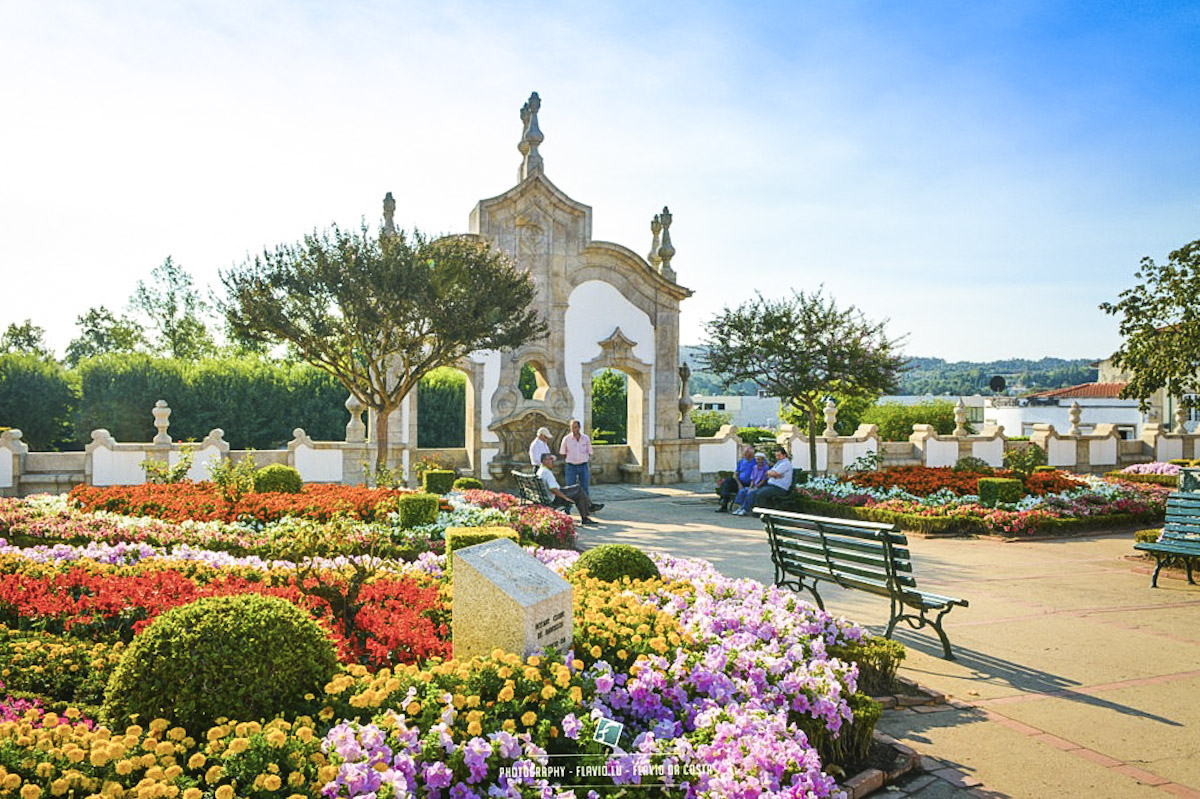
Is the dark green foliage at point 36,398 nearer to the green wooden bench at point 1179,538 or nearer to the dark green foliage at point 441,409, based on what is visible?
the dark green foliage at point 441,409

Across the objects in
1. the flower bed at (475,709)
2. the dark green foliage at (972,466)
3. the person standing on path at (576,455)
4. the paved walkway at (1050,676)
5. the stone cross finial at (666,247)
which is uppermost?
the stone cross finial at (666,247)

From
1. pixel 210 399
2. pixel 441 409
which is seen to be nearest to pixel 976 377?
pixel 441 409

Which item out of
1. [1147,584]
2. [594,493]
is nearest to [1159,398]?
[594,493]

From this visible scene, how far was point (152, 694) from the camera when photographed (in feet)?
11.1

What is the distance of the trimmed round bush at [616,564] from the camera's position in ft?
A: 19.7

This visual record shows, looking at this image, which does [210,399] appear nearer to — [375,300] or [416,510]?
[375,300]

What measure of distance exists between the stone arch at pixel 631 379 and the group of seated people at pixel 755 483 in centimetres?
531

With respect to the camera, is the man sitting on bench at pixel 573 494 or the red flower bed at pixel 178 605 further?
the man sitting on bench at pixel 573 494

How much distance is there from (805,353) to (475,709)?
15857mm

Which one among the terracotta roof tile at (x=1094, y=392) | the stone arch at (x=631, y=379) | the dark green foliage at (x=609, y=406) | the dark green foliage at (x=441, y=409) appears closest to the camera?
the stone arch at (x=631, y=379)

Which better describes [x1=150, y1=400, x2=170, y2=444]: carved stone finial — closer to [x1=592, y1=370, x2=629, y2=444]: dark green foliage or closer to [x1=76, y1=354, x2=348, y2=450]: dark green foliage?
[x1=76, y1=354, x2=348, y2=450]: dark green foliage

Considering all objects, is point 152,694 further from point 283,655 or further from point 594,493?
point 594,493

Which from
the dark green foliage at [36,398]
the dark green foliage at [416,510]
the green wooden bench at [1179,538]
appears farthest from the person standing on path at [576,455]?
the dark green foliage at [36,398]

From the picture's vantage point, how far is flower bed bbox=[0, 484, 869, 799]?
9.63 feet
